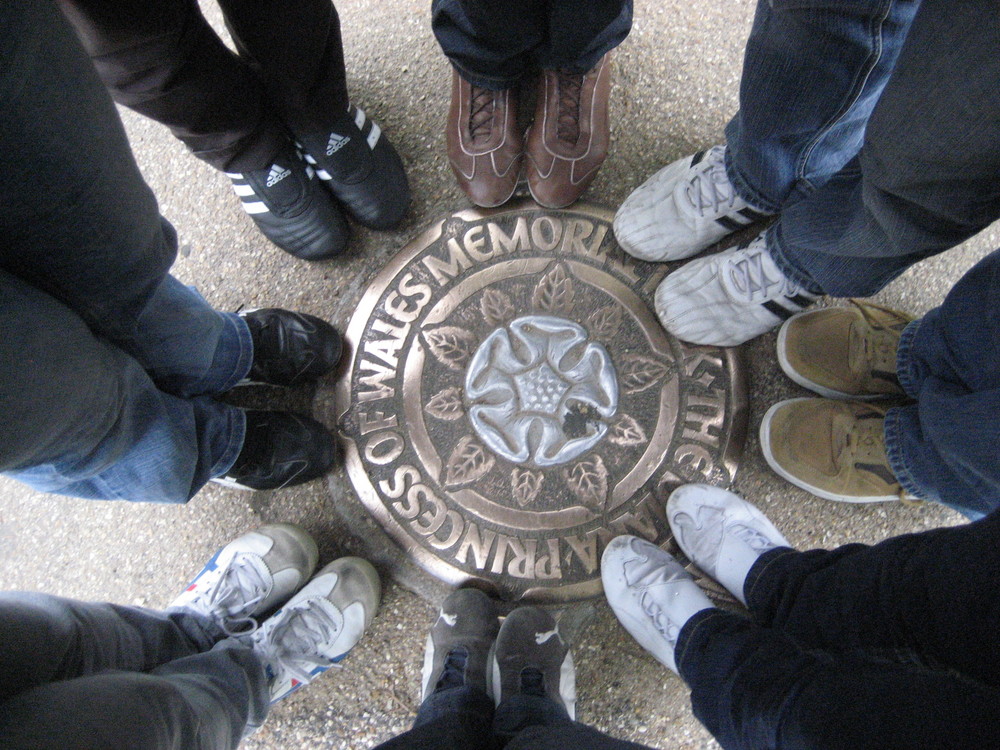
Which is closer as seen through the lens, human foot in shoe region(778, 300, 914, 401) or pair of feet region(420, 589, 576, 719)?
pair of feet region(420, 589, 576, 719)

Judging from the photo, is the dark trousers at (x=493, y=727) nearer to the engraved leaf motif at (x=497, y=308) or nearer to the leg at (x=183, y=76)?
the engraved leaf motif at (x=497, y=308)

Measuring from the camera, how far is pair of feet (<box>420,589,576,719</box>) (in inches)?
36.4

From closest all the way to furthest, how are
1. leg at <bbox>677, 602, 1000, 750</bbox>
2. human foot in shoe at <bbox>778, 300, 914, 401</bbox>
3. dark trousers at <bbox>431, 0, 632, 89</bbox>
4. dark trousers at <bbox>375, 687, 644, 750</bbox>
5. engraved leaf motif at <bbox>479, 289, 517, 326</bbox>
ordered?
leg at <bbox>677, 602, 1000, 750</bbox>
dark trousers at <bbox>375, 687, 644, 750</bbox>
dark trousers at <bbox>431, 0, 632, 89</bbox>
human foot in shoe at <bbox>778, 300, 914, 401</bbox>
engraved leaf motif at <bbox>479, 289, 517, 326</bbox>

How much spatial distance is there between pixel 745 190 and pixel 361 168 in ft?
2.55

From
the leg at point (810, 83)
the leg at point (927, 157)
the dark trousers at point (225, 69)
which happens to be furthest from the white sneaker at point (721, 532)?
the dark trousers at point (225, 69)

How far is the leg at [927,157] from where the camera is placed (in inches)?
20.0

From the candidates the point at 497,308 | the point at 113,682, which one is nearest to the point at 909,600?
the point at 497,308

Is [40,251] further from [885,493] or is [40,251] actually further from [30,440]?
[885,493]

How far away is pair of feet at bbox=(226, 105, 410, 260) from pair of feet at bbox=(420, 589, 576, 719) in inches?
31.5

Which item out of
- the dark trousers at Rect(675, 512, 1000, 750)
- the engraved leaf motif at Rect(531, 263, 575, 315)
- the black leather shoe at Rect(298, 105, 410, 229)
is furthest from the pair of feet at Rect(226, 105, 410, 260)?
the dark trousers at Rect(675, 512, 1000, 750)

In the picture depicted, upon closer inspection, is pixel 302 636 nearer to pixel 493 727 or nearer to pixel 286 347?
pixel 493 727

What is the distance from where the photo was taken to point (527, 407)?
1.09m

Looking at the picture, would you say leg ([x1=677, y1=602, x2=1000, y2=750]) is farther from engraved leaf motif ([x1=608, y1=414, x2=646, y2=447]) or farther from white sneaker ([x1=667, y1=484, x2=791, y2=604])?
engraved leaf motif ([x1=608, y1=414, x2=646, y2=447])

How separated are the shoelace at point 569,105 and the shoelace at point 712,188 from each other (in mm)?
269
